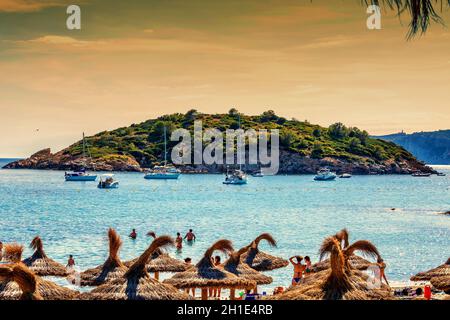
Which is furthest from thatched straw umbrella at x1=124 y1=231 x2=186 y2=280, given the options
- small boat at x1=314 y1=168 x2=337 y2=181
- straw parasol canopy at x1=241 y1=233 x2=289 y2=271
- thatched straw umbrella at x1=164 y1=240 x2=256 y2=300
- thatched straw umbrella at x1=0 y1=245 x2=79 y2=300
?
small boat at x1=314 y1=168 x2=337 y2=181

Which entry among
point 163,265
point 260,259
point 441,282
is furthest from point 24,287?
point 260,259

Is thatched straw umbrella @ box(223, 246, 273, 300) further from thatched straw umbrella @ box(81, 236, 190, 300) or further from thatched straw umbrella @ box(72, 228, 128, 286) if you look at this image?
thatched straw umbrella @ box(81, 236, 190, 300)

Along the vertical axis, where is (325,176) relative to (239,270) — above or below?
below

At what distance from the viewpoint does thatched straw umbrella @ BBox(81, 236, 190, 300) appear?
47.3 feet

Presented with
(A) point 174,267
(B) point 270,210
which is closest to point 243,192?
(B) point 270,210

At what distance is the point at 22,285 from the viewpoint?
10859 mm

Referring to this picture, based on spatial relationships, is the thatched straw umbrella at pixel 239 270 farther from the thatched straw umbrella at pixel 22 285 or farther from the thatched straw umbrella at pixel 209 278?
the thatched straw umbrella at pixel 22 285

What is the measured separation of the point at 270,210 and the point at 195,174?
104055mm

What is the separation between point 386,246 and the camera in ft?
168

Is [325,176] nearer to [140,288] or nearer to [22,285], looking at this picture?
[140,288]

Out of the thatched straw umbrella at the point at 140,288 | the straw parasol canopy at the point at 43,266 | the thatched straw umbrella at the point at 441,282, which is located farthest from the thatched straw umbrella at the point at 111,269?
the thatched straw umbrella at the point at 441,282

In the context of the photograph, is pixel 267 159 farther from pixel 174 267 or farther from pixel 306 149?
pixel 174 267

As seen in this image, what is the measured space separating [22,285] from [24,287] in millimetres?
44

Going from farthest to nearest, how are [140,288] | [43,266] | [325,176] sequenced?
[325,176]
[43,266]
[140,288]
